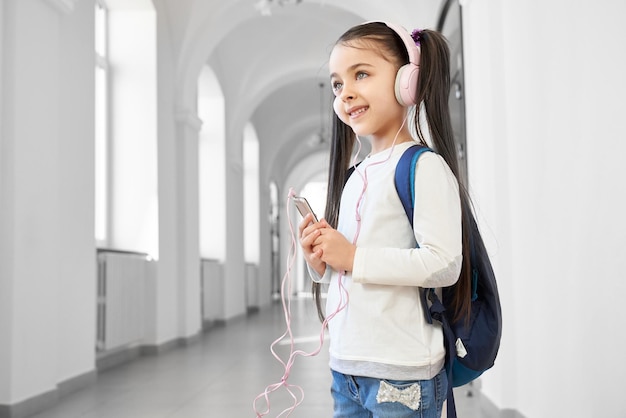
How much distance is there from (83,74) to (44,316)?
249 centimetres

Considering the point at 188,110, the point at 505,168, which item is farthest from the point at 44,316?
the point at 188,110

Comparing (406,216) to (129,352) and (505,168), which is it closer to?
(505,168)

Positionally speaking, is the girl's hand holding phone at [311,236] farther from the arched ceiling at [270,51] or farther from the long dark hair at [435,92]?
the arched ceiling at [270,51]

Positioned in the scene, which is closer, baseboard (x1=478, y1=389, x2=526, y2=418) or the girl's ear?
the girl's ear

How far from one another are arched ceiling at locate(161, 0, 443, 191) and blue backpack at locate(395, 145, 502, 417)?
1555mm

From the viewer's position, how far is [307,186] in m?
33.6

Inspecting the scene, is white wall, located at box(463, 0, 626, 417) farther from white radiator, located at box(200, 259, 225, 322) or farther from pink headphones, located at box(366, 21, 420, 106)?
white radiator, located at box(200, 259, 225, 322)

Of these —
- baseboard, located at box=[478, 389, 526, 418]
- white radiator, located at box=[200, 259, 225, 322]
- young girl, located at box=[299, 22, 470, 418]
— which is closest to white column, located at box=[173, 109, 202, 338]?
white radiator, located at box=[200, 259, 225, 322]

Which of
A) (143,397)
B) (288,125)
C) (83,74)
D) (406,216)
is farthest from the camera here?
(288,125)

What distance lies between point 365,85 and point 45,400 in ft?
14.4

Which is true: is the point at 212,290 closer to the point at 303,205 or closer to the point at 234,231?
the point at 234,231

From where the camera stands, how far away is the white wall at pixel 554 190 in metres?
2.32

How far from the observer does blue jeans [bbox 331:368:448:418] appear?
1.34 m

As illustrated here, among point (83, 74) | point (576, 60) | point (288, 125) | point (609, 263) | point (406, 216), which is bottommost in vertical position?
point (609, 263)
